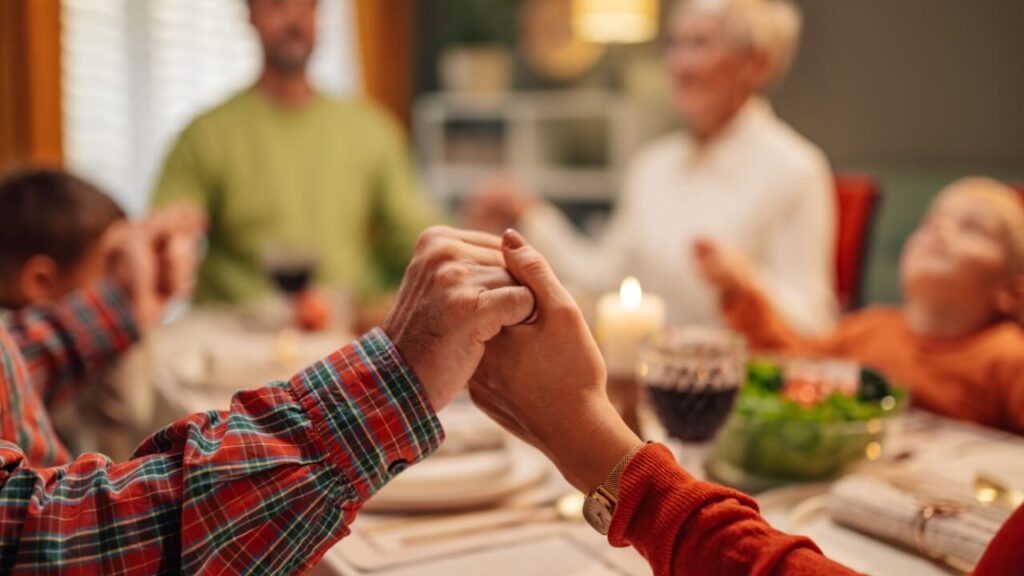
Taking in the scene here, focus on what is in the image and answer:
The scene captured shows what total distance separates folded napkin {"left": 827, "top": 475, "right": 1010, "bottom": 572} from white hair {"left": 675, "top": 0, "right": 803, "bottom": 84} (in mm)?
1666

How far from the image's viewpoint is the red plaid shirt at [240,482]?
2.17 ft

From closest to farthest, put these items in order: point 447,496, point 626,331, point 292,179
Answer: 1. point 447,496
2. point 626,331
3. point 292,179

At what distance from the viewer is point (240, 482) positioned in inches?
26.6

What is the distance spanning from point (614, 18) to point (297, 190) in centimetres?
161

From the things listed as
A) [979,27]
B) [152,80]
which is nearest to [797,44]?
[979,27]

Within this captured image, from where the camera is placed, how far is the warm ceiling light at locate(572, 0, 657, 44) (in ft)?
12.4

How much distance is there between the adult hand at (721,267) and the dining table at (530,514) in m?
0.40

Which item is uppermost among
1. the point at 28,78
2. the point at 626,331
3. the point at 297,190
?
the point at 28,78

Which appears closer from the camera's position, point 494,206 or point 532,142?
point 494,206

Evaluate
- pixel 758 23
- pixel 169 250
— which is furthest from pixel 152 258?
pixel 758 23

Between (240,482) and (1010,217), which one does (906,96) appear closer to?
(1010,217)

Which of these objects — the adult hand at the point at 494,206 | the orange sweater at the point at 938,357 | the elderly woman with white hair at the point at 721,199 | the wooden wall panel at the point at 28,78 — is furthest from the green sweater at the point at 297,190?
the orange sweater at the point at 938,357

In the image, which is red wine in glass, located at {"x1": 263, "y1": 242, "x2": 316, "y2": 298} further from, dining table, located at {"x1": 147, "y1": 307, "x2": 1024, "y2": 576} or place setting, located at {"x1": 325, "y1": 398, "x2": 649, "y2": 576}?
place setting, located at {"x1": 325, "y1": 398, "x2": 649, "y2": 576}

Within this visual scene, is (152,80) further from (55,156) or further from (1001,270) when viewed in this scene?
(1001,270)
